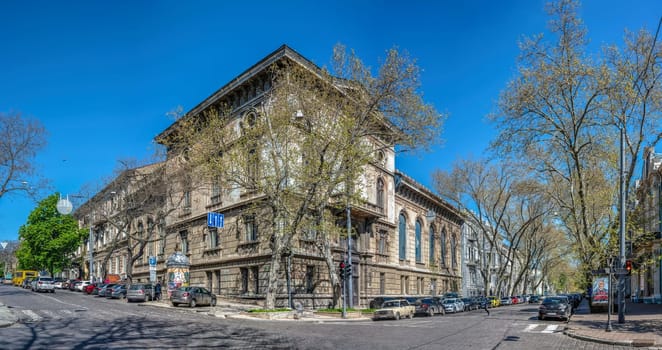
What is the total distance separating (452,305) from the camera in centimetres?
4394

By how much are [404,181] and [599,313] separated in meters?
22.7

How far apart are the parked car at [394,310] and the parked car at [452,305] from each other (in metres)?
8.08

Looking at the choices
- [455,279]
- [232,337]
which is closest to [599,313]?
[232,337]

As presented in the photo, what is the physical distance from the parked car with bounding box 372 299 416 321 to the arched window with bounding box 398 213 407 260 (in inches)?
658

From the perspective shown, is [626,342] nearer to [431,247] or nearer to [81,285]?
[431,247]

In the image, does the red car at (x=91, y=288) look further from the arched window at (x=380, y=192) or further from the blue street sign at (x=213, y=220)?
the arched window at (x=380, y=192)

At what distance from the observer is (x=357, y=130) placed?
3098 cm

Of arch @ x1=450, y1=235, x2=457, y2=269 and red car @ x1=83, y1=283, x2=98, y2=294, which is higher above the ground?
arch @ x1=450, y1=235, x2=457, y2=269

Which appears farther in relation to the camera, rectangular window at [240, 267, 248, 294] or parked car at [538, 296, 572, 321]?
rectangular window at [240, 267, 248, 294]

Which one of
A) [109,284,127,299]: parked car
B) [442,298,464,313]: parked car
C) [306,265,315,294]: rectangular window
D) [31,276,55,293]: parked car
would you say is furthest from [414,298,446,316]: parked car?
[31,276,55,293]: parked car

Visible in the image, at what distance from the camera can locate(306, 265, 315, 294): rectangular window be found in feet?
122

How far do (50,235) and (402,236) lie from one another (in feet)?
162

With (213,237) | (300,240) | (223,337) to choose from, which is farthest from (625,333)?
(213,237)

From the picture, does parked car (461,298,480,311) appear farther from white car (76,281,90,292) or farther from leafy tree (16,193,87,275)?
leafy tree (16,193,87,275)
